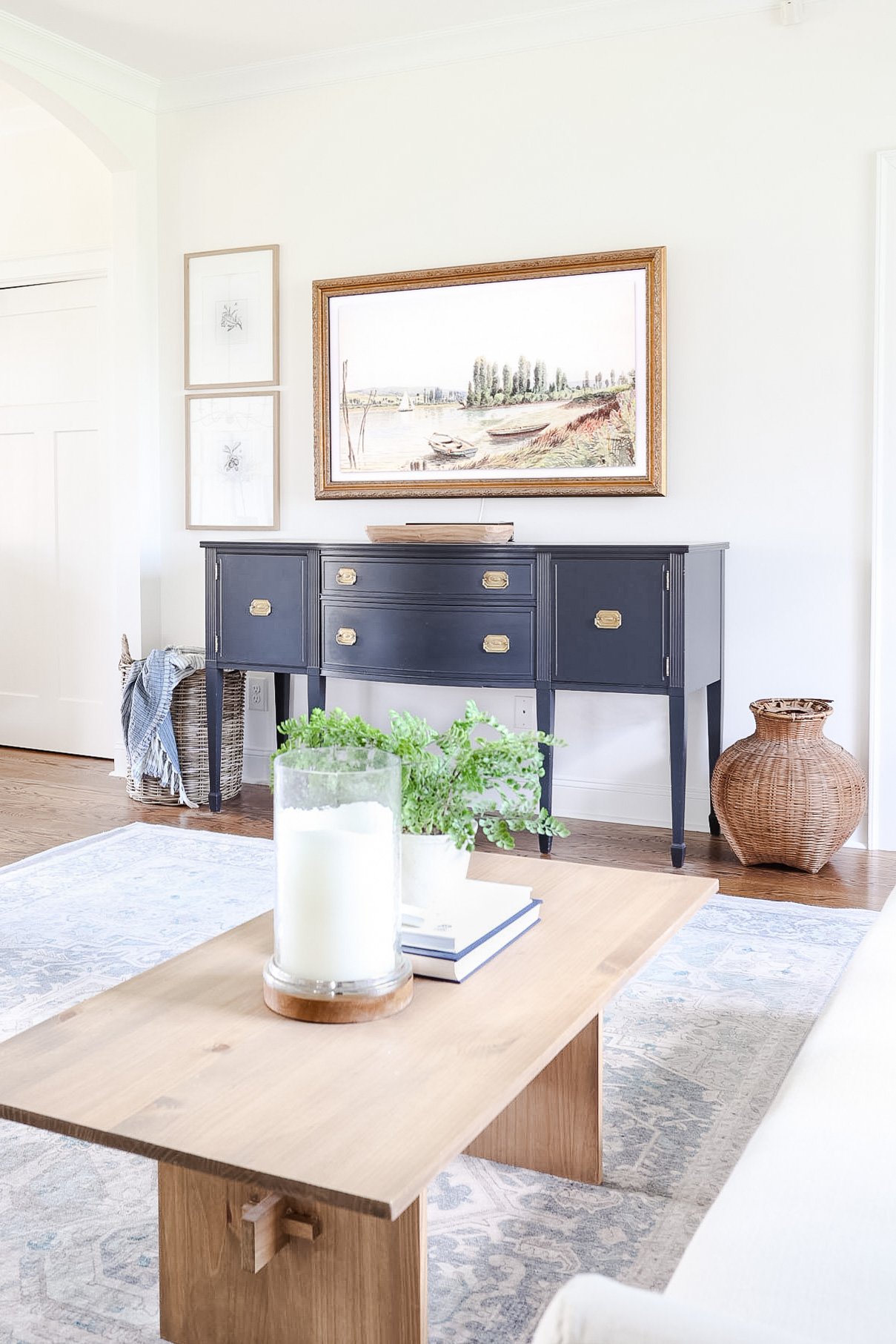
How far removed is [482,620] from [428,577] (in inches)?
8.8

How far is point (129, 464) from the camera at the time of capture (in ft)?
15.5

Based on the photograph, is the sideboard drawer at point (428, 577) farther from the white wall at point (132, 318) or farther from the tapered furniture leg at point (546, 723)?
the white wall at point (132, 318)

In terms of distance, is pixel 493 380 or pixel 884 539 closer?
pixel 884 539

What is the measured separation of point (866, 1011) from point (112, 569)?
412cm

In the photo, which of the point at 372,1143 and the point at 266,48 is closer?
the point at 372,1143

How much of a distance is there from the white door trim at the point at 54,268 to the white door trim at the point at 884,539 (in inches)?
116

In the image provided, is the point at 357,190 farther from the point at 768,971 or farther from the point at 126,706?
the point at 768,971

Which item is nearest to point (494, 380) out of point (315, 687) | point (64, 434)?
point (315, 687)

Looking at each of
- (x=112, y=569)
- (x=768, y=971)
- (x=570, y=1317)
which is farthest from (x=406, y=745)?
(x=112, y=569)

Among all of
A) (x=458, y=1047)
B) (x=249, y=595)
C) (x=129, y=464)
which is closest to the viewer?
(x=458, y=1047)

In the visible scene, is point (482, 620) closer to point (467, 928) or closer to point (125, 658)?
point (125, 658)

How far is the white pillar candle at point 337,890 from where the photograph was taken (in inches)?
54.9

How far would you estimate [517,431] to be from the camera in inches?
161

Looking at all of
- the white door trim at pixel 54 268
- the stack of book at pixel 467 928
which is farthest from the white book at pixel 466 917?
the white door trim at pixel 54 268
